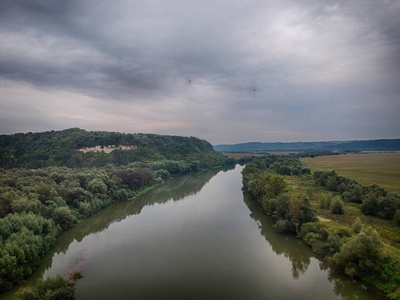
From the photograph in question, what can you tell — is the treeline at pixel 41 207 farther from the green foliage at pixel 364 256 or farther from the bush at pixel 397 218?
the bush at pixel 397 218

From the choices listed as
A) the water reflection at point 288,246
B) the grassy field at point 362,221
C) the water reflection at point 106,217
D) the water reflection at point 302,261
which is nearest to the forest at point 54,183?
the water reflection at point 106,217

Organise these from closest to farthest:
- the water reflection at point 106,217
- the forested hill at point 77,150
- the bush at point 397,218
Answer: the water reflection at point 106,217
the bush at point 397,218
the forested hill at point 77,150

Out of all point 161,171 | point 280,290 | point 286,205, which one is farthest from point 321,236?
point 161,171

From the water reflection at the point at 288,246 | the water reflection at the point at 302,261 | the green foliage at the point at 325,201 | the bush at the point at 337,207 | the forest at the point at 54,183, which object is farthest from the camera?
the green foliage at the point at 325,201

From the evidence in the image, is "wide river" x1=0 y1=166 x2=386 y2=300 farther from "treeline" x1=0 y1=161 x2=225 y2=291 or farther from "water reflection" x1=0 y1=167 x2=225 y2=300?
"treeline" x1=0 y1=161 x2=225 y2=291

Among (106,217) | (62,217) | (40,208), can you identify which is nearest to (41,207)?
(40,208)

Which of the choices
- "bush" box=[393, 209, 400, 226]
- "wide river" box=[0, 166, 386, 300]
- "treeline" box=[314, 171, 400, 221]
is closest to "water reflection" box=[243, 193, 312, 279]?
"wide river" box=[0, 166, 386, 300]
